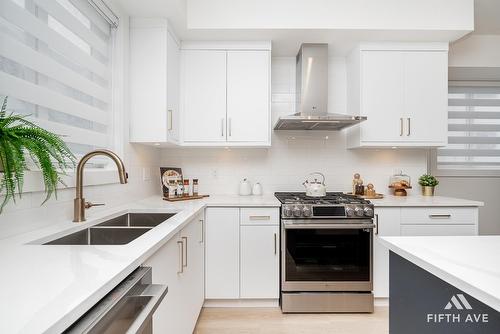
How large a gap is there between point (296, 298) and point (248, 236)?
2.05ft

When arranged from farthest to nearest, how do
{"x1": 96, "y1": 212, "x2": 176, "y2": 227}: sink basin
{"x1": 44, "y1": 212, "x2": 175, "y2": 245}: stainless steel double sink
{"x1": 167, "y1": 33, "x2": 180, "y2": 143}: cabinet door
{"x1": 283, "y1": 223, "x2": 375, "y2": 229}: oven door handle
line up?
{"x1": 167, "y1": 33, "x2": 180, "y2": 143}: cabinet door, {"x1": 283, "y1": 223, "x2": 375, "y2": 229}: oven door handle, {"x1": 96, "y1": 212, "x2": 176, "y2": 227}: sink basin, {"x1": 44, "y1": 212, "x2": 175, "y2": 245}: stainless steel double sink

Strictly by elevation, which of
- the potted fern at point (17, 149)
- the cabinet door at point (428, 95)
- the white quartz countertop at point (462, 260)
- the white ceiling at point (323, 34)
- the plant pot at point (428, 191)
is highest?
the white ceiling at point (323, 34)

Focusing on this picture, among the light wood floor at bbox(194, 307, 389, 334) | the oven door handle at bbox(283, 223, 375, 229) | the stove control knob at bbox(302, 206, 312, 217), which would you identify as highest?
the stove control knob at bbox(302, 206, 312, 217)

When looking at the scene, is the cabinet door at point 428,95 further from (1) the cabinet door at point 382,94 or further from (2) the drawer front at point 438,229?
(2) the drawer front at point 438,229

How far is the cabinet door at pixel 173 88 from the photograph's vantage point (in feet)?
7.74

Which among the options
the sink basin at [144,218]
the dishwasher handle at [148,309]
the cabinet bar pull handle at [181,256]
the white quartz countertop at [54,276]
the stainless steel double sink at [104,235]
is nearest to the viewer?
the white quartz countertop at [54,276]

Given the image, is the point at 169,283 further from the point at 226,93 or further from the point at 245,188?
the point at 226,93

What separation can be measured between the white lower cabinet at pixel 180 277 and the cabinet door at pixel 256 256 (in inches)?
13.7

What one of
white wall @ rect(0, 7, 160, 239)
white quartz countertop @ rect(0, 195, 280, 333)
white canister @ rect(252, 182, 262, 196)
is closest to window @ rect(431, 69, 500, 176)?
white canister @ rect(252, 182, 262, 196)

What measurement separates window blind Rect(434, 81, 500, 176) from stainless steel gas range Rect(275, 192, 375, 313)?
1.73 meters

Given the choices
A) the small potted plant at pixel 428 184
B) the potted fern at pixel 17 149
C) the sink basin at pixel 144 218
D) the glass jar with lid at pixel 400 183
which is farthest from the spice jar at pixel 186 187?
the small potted plant at pixel 428 184

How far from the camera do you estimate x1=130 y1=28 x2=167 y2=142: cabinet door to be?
2295 millimetres

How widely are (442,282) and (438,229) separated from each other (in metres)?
1.67

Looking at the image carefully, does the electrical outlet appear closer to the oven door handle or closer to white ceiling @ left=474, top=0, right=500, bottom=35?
the oven door handle
